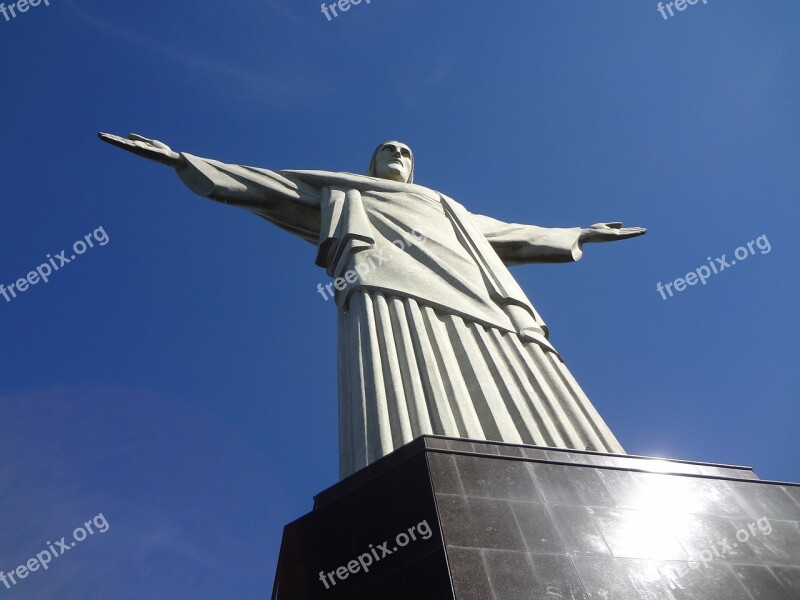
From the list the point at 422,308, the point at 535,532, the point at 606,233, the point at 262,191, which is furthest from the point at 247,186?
the point at 535,532

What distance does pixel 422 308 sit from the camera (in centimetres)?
748

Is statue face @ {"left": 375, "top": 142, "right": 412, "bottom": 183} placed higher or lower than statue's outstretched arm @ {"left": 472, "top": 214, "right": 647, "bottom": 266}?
higher

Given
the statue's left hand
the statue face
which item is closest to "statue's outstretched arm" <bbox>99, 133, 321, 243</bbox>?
the statue face


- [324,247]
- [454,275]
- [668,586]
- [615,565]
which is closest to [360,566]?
[615,565]

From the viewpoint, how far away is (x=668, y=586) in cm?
425

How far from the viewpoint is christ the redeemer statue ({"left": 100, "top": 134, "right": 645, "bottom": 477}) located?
Result: 240 inches

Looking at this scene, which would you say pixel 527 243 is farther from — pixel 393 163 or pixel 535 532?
pixel 535 532

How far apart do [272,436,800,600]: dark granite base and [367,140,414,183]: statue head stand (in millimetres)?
7047

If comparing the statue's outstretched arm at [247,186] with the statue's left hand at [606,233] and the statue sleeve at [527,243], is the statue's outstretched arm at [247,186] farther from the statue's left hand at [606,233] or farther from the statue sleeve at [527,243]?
the statue's left hand at [606,233]

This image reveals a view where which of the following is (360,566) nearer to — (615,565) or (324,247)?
(615,565)

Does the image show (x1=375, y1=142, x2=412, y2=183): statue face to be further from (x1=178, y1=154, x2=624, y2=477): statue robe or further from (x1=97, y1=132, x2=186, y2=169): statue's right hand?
(x1=97, y1=132, x2=186, y2=169): statue's right hand

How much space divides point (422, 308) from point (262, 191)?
3510mm

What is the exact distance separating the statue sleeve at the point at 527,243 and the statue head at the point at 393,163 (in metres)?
1.51

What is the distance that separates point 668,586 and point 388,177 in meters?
8.32
